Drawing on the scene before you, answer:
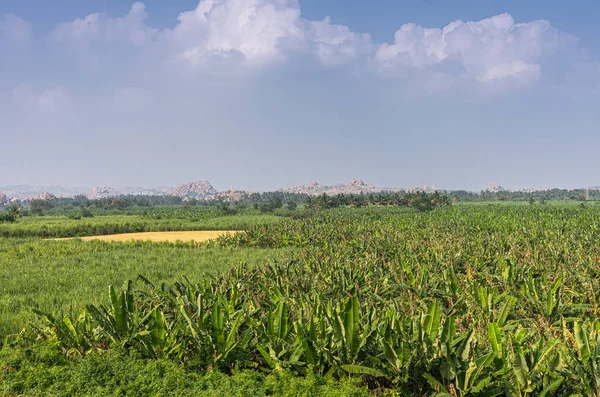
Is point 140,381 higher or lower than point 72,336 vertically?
lower

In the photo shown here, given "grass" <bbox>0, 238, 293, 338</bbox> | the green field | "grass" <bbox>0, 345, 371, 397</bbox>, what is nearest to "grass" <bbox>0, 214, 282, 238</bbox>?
"grass" <bbox>0, 238, 293, 338</bbox>

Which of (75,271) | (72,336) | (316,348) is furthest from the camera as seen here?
(75,271)

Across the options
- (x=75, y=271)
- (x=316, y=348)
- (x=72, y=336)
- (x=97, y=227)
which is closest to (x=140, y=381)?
(x=72, y=336)

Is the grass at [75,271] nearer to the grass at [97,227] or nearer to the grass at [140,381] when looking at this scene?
the grass at [140,381]

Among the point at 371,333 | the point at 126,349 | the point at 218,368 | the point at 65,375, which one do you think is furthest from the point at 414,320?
the point at 65,375

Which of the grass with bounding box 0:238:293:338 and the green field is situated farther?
the grass with bounding box 0:238:293:338

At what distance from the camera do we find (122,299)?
544cm

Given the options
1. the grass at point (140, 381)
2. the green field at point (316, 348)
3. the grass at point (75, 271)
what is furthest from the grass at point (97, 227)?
the grass at point (140, 381)

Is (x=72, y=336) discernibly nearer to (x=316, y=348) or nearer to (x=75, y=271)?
(x=316, y=348)

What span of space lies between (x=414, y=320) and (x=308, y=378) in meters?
1.60

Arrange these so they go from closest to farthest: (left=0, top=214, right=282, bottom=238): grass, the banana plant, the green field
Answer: the green field < the banana plant < (left=0, top=214, right=282, bottom=238): grass

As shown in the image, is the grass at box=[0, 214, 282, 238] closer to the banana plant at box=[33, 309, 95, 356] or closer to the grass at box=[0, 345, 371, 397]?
the banana plant at box=[33, 309, 95, 356]

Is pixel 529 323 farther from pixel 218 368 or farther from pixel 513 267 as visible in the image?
pixel 218 368

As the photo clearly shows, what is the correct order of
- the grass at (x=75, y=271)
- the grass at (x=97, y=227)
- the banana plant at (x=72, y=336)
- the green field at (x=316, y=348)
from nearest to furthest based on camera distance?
the green field at (x=316, y=348), the banana plant at (x=72, y=336), the grass at (x=75, y=271), the grass at (x=97, y=227)
